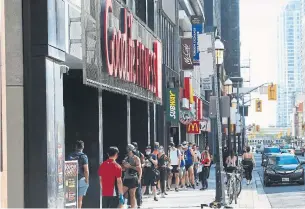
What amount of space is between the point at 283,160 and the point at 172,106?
605cm

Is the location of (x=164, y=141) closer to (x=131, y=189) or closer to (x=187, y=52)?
(x=187, y=52)

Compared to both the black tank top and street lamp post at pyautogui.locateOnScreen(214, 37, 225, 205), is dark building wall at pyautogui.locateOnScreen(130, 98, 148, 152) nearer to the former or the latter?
the black tank top

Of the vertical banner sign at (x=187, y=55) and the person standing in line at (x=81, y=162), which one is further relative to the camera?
the vertical banner sign at (x=187, y=55)

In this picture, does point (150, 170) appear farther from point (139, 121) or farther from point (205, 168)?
point (205, 168)

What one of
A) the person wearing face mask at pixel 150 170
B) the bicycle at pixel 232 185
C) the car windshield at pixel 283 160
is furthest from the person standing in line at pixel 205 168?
the person wearing face mask at pixel 150 170

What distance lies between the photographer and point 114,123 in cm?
2373

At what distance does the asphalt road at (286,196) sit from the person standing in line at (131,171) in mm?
6690

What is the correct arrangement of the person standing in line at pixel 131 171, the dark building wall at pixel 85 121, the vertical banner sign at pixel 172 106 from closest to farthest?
the person standing in line at pixel 131 171, the dark building wall at pixel 85 121, the vertical banner sign at pixel 172 106

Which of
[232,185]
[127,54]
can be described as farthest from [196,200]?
[127,54]

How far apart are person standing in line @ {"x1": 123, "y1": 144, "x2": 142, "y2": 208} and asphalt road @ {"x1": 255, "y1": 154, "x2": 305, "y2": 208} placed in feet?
21.9

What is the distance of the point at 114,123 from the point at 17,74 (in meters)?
10.5

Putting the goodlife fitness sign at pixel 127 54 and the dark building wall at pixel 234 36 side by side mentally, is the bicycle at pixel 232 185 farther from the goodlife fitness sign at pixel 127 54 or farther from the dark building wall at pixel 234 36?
the dark building wall at pixel 234 36

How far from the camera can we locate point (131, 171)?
17094mm

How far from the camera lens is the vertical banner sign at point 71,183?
14398 mm
